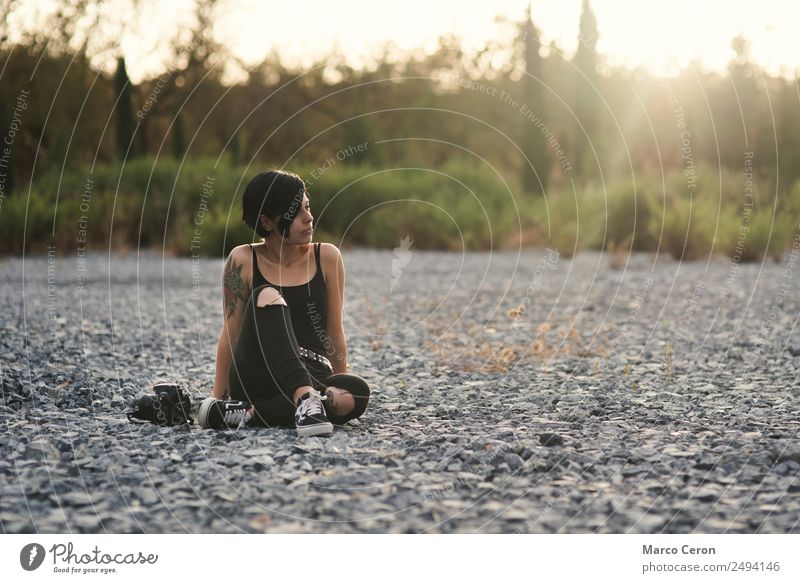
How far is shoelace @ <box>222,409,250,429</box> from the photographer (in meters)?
4.24

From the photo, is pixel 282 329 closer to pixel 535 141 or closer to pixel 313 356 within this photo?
pixel 313 356

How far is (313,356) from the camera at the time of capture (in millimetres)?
4395

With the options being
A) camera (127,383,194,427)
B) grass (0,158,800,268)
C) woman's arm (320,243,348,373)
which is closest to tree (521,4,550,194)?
grass (0,158,800,268)

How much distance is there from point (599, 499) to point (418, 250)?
1403 centimetres

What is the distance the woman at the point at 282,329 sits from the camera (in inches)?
159

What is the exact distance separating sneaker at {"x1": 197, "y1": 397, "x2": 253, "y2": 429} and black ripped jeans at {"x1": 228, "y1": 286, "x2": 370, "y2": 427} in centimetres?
6

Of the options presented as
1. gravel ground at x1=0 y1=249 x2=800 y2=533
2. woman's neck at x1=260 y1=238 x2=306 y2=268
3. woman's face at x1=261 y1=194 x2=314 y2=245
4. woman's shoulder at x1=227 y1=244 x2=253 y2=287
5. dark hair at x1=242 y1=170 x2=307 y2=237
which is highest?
dark hair at x1=242 y1=170 x2=307 y2=237

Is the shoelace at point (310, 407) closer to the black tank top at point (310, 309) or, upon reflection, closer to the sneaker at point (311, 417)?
the sneaker at point (311, 417)

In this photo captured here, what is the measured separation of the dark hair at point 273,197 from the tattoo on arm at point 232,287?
11.1 inches
